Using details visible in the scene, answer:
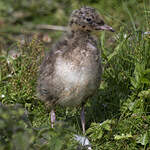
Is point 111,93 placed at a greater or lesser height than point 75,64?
lesser

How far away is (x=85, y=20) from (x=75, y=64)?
1.57 ft

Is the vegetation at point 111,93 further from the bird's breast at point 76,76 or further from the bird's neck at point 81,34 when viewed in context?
the bird's neck at point 81,34

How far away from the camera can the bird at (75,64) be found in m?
3.90

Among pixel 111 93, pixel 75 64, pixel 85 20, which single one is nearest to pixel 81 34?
pixel 85 20

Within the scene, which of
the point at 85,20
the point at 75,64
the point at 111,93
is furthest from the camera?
the point at 111,93

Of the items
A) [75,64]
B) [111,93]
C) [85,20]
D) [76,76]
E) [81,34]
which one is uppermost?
[85,20]

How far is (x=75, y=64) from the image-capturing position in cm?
388

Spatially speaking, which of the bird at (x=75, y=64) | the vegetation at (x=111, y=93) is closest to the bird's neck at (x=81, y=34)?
the bird at (x=75, y=64)

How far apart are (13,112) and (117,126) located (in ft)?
5.48

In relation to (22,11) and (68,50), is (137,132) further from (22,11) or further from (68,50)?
(22,11)

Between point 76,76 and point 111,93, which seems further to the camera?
point 111,93

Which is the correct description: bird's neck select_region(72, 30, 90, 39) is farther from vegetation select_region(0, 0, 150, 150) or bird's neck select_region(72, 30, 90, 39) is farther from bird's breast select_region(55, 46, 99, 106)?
vegetation select_region(0, 0, 150, 150)

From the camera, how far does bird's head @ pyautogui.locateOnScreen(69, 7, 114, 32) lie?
4039 millimetres

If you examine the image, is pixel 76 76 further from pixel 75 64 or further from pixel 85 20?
pixel 85 20
